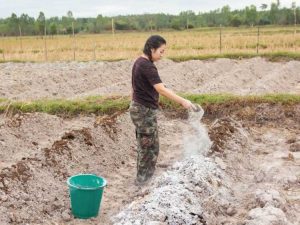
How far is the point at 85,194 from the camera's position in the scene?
5.09 metres

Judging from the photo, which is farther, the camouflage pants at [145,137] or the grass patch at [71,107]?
the grass patch at [71,107]

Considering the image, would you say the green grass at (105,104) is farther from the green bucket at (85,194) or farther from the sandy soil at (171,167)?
the green bucket at (85,194)

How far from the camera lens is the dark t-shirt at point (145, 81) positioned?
5688 mm

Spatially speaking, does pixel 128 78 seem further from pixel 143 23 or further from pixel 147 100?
pixel 143 23

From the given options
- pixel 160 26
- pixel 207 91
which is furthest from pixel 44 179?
pixel 160 26

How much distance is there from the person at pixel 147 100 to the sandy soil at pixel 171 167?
0.97 ft

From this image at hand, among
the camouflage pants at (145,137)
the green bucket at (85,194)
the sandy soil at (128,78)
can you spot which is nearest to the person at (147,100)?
the camouflage pants at (145,137)

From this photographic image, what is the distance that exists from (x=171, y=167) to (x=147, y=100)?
35.3 inches

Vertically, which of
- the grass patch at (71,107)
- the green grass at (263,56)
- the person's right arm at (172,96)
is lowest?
the grass patch at (71,107)

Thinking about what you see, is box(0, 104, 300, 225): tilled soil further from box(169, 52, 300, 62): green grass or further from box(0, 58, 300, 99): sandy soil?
box(169, 52, 300, 62): green grass

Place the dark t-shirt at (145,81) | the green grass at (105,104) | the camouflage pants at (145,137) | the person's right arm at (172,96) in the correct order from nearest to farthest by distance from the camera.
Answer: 1. the person's right arm at (172,96)
2. the dark t-shirt at (145,81)
3. the camouflage pants at (145,137)
4. the green grass at (105,104)

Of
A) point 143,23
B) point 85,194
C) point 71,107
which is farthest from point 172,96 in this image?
point 143,23

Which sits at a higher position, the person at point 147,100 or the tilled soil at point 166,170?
the person at point 147,100

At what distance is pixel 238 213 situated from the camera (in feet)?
16.3
